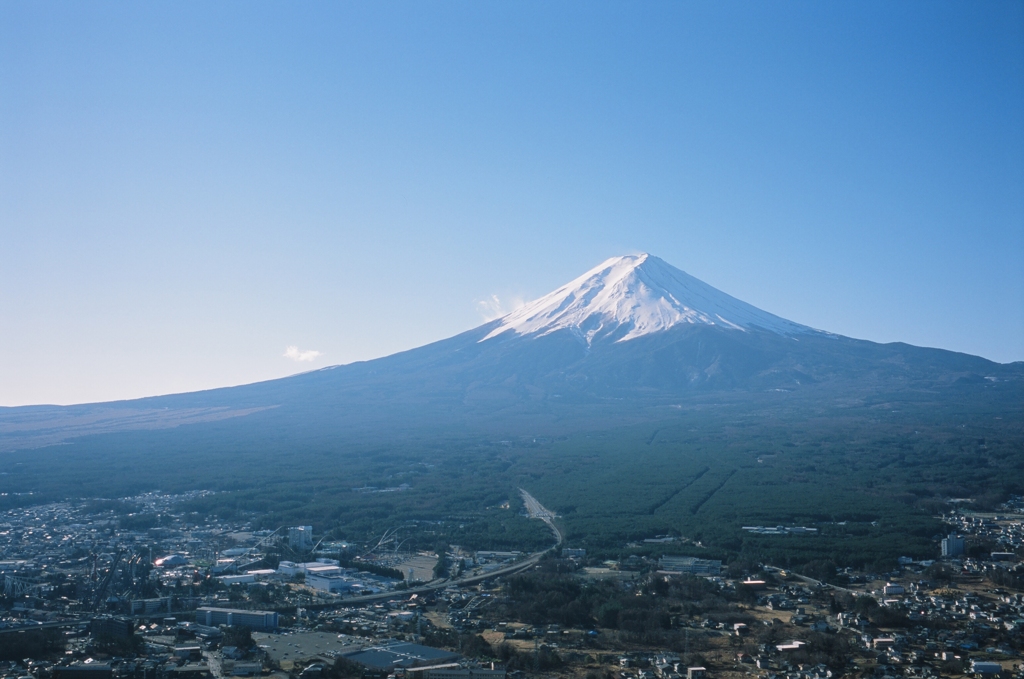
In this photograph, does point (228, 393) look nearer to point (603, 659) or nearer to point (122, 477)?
point (122, 477)

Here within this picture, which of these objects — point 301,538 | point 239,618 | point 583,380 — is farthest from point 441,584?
point 583,380

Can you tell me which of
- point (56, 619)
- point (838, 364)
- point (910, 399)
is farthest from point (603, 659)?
point (838, 364)

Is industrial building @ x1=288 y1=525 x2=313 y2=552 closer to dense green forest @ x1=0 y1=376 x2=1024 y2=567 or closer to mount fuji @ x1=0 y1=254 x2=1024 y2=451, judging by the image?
dense green forest @ x1=0 y1=376 x2=1024 y2=567

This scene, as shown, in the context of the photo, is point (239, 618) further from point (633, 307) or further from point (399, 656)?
point (633, 307)

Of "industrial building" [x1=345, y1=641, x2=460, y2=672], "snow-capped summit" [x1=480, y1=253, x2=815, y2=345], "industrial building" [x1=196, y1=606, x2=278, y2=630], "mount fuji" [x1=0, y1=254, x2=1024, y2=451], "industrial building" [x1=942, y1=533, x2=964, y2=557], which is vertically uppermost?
"snow-capped summit" [x1=480, y1=253, x2=815, y2=345]

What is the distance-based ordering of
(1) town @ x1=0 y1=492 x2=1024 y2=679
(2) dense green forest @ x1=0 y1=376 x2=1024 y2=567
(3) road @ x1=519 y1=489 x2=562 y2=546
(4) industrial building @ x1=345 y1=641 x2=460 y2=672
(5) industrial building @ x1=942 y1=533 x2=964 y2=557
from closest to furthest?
(4) industrial building @ x1=345 y1=641 x2=460 y2=672, (1) town @ x1=0 y1=492 x2=1024 y2=679, (5) industrial building @ x1=942 y1=533 x2=964 y2=557, (2) dense green forest @ x1=0 y1=376 x2=1024 y2=567, (3) road @ x1=519 y1=489 x2=562 y2=546

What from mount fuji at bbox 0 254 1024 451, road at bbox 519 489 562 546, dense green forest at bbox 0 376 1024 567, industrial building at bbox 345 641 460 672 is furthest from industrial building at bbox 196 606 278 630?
mount fuji at bbox 0 254 1024 451
